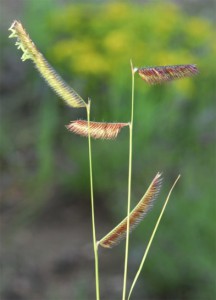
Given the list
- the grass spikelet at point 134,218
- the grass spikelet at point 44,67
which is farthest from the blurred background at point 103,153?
the grass spikelet at point 44,67

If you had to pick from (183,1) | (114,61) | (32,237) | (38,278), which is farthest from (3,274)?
(183,1)

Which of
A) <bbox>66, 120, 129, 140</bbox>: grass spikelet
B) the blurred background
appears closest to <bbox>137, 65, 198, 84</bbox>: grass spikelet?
<bbox>66, 120, 129, 140</bbox>: grass spikelet

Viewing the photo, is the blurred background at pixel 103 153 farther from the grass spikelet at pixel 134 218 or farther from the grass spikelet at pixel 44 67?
the grass spikelet at pixel 44 67

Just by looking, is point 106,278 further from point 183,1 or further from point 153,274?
point 183,1

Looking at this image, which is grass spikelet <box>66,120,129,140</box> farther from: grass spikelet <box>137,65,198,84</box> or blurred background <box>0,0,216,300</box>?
blurred background <box>0,0,216,300</box>

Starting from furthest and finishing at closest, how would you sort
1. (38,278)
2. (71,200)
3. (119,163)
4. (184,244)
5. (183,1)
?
(183,1)
(71,200)
(119,163)
(38,278)
(184,244)

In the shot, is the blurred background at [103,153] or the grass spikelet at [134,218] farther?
the blurred background at [103,153]
